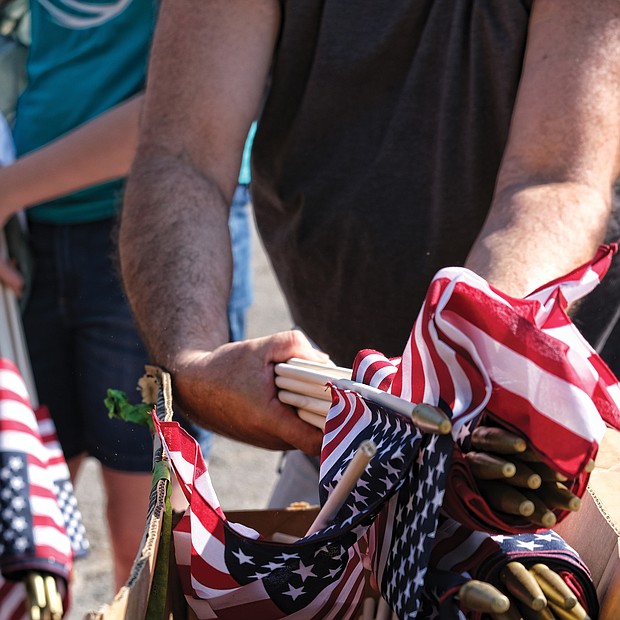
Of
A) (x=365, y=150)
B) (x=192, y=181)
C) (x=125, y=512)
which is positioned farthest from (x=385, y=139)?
(x=125, y=512)

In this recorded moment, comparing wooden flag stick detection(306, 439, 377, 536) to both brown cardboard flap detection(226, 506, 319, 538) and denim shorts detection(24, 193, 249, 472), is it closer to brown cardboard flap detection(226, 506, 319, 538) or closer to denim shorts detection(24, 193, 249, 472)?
brown cardboard flap detection(226, 506, 319, 538)

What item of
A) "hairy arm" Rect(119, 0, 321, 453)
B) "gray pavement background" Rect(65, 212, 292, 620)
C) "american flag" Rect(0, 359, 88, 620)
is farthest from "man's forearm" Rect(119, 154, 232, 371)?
"gray pavement background" Rect(65, 212, 292, 620)

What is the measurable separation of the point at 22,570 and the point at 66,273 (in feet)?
3.26

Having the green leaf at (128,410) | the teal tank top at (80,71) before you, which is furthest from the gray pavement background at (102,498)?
the green leaf at (128,410)

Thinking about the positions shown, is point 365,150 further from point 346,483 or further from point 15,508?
point 346,483

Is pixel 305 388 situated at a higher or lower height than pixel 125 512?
higher

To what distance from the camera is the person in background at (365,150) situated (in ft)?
4.01

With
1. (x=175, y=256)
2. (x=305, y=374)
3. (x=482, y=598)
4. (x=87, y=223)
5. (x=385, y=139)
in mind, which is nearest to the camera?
(x=482, y=598)

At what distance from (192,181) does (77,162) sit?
707mm

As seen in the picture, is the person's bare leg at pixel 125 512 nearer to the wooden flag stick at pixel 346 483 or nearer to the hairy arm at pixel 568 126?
the hairy arm at pixel 568 126

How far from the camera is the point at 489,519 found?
0.68m

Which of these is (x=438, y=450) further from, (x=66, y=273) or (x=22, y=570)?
(x=66, y=273)

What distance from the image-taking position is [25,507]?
1.34m

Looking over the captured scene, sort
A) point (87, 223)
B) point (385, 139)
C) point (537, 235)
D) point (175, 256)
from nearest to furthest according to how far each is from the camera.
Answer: point (537, 235) → point (175, 256) → point (385, 139) → point (87, 223)
